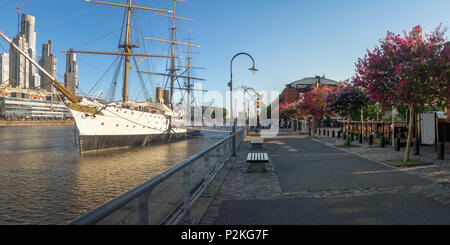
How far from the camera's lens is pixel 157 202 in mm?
3459

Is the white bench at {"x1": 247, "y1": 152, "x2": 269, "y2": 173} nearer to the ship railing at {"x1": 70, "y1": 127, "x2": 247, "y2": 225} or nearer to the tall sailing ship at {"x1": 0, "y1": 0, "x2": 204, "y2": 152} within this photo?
the ship railing at {"x1": 70, "y1": 127, "x2": 247, "y2": 225}

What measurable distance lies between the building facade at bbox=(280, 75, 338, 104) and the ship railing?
80035mm

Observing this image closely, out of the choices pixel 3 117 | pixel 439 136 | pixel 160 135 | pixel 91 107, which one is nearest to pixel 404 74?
pixel 439 136

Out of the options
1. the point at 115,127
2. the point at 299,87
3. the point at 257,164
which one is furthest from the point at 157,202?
the point at 299,87

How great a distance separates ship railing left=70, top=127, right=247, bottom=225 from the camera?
2299 millimetres

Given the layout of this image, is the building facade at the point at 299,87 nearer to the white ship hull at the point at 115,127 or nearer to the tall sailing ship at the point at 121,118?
the tall sailing ship at the point at 121,118

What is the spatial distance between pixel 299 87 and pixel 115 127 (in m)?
74.2

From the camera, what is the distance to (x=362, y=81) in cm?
→ 1166

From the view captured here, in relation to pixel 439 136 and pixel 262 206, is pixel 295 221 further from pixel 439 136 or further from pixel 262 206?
pixel 439 136

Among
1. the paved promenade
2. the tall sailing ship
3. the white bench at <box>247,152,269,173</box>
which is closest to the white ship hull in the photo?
the tall sailing ship

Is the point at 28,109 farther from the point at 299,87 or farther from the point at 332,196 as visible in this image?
the point at 332,196

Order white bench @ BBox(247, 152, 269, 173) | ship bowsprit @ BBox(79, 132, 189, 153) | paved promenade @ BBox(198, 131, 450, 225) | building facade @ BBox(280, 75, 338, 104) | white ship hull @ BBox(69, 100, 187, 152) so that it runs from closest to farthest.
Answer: paved promenade @ BBox(198, 131, 450, 225), white bench @ BBox(247, 152, 269, 173), ship bowsprit @ BBox(79, 132, 189, 153), white ship hull @ BBox(69, 100, 187, 152), building facade @ BBox(280, 75, 338, 104)

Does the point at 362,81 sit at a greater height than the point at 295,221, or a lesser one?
greater
